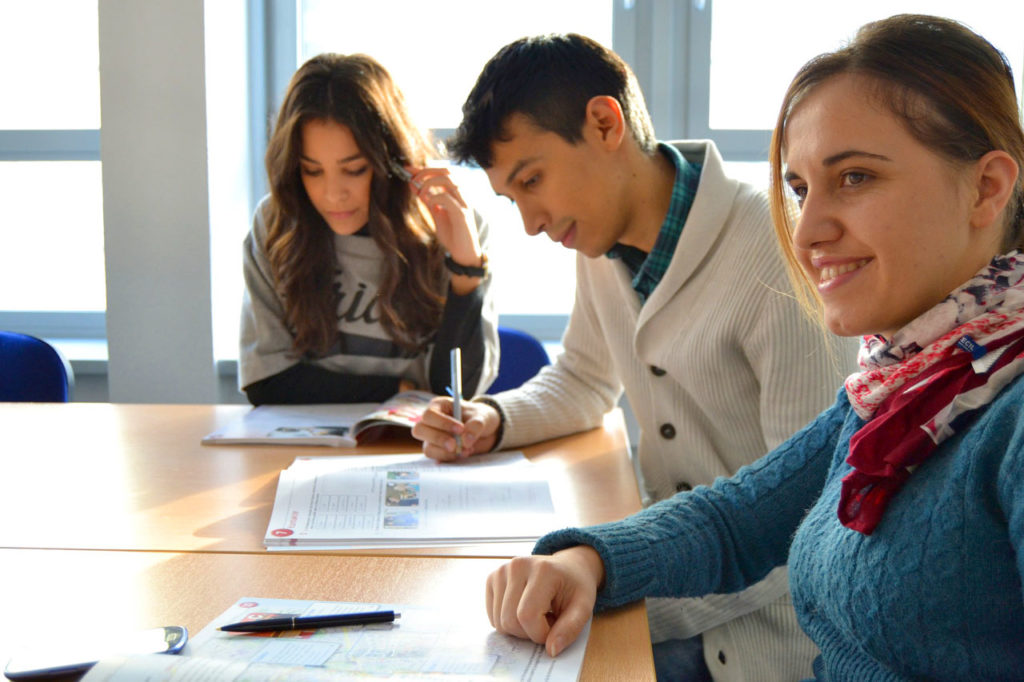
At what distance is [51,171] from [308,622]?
2.80 m

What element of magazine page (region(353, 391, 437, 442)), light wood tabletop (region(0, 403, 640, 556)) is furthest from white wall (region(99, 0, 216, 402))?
magazine page (region(353, 391, 437, 442))

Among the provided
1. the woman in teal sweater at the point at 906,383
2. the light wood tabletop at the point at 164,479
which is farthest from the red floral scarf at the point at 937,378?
the light wood tabletop at the point at 164,479

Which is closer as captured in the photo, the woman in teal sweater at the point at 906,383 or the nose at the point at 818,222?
the woman in teal sweater at the point at 906,383

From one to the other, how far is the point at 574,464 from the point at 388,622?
64 centimetres

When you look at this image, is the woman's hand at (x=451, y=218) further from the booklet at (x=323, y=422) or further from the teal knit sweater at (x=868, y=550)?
the teal knit sweater at (x=868, y=550)

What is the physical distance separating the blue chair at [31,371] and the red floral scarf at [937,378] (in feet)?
5.73

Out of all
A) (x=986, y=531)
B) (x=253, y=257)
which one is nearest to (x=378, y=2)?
(x=253, y=257)

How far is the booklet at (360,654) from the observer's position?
733mm

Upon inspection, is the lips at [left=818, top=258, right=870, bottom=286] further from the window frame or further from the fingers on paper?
the window frame

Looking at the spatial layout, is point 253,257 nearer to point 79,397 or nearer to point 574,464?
point 574,464

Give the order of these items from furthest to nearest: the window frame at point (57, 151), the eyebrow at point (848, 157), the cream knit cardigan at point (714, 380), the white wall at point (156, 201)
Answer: the window frame at point (57, 151) < the white wall at point (156, 201) < the cream knit cardigan at point (714, 380) < the eyebrow at point (848, 157)

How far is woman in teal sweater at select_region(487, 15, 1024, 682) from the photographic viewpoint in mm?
748

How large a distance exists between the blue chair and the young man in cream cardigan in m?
0.99

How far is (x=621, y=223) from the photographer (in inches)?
61.5
